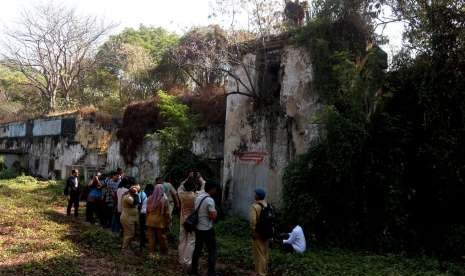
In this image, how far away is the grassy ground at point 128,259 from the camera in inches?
352

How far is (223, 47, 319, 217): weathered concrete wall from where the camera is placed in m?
13.5

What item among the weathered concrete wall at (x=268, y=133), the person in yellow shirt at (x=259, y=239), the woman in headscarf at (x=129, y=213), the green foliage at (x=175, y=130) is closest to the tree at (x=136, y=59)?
the green foliage at (x=175, y=130)

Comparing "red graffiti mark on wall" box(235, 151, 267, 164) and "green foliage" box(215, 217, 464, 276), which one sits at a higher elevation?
"red graffiti mark on wall" box(235, 151, 267, 164)

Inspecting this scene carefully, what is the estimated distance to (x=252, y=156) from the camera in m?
14.8

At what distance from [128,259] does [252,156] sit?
19.3 feet

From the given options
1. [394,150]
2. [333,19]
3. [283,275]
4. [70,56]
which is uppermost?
[70,56]

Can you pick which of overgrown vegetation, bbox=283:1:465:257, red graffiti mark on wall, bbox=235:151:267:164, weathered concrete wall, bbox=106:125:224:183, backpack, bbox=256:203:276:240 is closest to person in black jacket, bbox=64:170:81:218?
weathered concrete wall, bbox=106:125:224:183

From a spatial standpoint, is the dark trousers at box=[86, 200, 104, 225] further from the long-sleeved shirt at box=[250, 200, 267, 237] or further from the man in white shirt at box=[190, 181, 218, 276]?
the long-sleeved shirt at box=[250, 200, 267, 237]

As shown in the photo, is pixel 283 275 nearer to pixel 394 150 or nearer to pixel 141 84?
pixel 394 150

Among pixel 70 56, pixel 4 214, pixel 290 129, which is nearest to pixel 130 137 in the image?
pixel 4 214

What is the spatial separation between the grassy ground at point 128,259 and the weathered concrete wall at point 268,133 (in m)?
1.68

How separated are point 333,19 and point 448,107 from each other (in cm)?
365

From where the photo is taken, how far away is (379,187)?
448 inches

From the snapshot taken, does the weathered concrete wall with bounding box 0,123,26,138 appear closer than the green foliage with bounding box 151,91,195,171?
No
